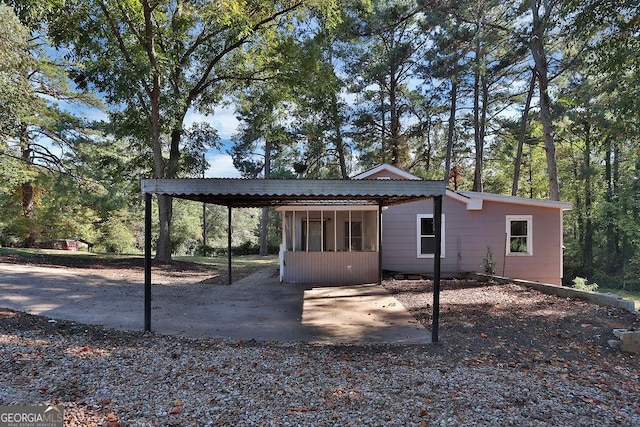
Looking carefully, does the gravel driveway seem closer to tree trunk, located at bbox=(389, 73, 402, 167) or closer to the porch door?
the porch door

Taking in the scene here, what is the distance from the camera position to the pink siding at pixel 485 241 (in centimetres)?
1213

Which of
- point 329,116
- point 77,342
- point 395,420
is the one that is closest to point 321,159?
point 329,116

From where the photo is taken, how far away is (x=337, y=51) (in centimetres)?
2058

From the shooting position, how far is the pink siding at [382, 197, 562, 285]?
12.1 m

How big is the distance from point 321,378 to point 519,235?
1077 cm

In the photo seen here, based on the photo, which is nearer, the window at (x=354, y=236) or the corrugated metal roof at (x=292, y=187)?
the corrugated metal roof at (x=292, y=187)

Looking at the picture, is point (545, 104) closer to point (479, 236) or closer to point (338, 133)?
point (479, 236)

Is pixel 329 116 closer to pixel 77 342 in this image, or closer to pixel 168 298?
pixel 168 298

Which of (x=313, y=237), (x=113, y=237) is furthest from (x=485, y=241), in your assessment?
(x=113, y=237)

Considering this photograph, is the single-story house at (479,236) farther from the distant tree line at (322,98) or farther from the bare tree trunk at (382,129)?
the bare tree trunk at (382,129)

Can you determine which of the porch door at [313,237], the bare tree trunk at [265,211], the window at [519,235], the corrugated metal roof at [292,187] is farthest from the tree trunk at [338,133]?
the corrugated metal roof at [292,187]

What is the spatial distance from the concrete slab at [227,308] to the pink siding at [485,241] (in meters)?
3.18

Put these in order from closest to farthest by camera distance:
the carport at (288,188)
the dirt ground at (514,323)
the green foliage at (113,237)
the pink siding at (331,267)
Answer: the dirt ground at (514,323), the carport at (288,188), the pink siding at (331,267), the green foliage at (113,237)

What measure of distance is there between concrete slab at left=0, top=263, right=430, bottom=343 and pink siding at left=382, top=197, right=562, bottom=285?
3.18 metres
